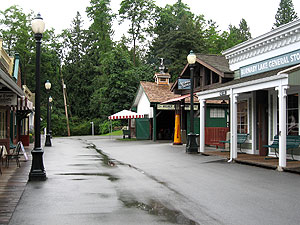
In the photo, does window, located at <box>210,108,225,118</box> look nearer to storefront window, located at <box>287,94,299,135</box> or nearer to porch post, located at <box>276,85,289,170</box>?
storefront window, located at <box>287,94,299,135</box>

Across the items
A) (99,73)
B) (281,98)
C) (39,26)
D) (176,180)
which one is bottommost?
(176,180)

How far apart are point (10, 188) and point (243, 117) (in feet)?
38.7

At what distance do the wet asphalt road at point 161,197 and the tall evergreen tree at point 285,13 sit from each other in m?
60.3

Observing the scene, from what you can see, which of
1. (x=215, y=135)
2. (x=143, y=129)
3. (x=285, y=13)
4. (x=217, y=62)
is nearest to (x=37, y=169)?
(x=215, y=135)

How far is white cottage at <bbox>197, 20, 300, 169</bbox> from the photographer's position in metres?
11.5

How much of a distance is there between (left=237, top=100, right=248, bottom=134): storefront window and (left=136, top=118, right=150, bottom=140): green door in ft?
50.3

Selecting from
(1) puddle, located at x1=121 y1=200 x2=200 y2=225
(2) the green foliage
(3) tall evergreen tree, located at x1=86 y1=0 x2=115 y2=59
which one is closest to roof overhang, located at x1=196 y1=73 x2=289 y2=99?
(1) puddle, located at x1=121 y1=200 x2=200 y2=225

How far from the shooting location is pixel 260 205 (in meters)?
7.05

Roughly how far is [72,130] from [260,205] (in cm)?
5267

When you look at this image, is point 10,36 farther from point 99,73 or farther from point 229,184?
point 229,184

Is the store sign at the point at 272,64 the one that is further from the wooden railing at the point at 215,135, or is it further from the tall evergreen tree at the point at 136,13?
the tall evergreen tree at the point at 136,13

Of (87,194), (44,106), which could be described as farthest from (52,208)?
(44,106)

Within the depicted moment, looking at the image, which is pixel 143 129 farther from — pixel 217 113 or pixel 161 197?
pixel 161 197

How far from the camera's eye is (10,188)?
28.8 feet
